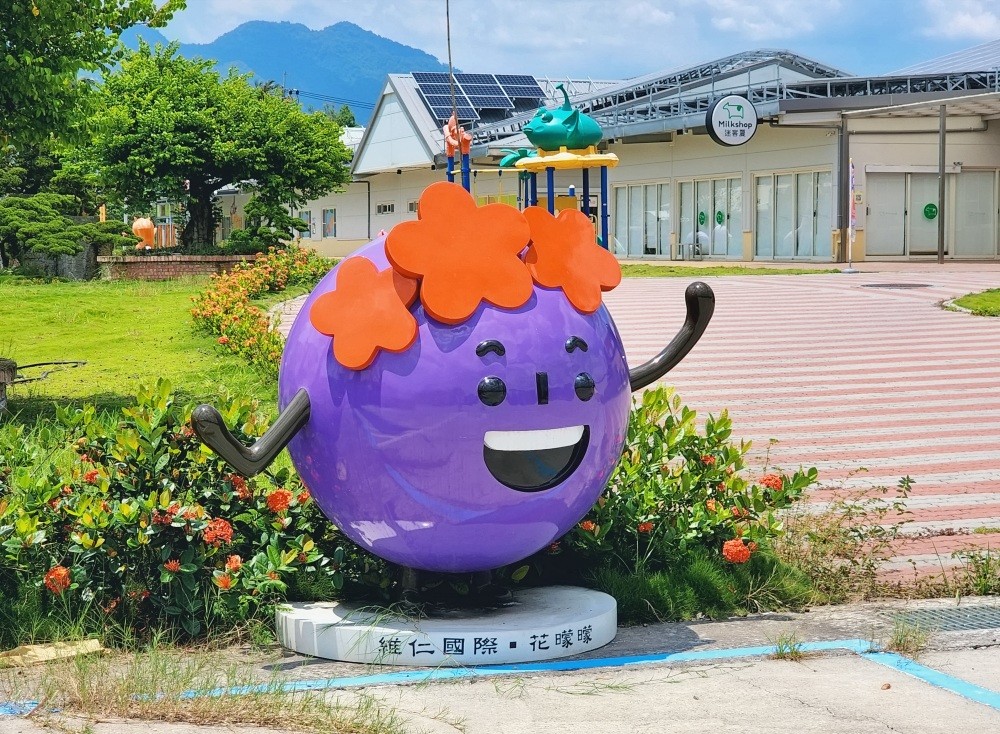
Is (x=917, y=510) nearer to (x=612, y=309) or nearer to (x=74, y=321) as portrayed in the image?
(x=612, y=309)

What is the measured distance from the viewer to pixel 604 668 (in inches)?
213

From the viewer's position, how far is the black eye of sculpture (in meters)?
5.22

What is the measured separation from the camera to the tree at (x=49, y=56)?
35.2 feet

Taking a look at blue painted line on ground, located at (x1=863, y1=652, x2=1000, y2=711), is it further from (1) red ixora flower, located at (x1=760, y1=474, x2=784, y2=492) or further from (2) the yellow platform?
(2) the yellow platform

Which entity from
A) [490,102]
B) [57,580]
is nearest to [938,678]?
[57,580]

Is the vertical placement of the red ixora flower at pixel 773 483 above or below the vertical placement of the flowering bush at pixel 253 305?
below

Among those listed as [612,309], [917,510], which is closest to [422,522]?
[917,510]

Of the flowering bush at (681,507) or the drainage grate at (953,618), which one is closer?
the drainage grate at (953,618)

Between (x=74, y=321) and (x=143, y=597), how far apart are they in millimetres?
14852

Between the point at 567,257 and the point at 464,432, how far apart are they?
3.16 ft

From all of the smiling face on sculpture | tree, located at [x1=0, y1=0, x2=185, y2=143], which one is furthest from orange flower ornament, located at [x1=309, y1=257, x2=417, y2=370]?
tree, located at [x1=0, y1=0, x2=185, y2=143]

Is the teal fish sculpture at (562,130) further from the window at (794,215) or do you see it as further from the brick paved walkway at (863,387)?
the window at (794,215)

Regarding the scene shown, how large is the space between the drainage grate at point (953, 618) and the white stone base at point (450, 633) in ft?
4.92

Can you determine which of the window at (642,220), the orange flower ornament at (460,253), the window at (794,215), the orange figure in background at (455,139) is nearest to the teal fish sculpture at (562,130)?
the orange figure in background at (455,139)
